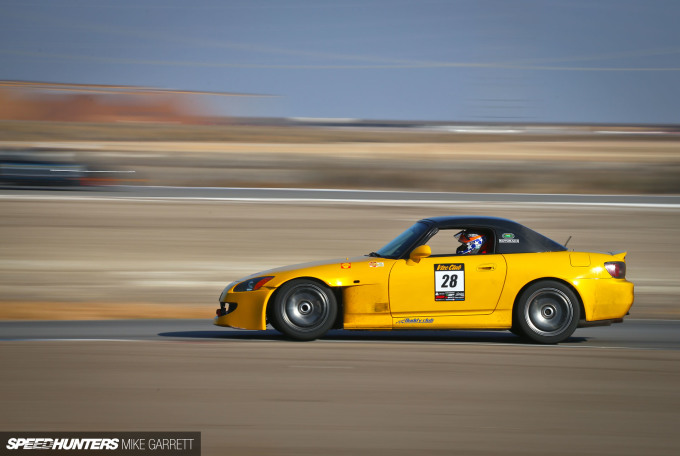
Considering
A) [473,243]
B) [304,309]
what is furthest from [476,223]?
[304,309]

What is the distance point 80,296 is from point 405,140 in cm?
3726

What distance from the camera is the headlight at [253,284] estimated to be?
820 cm

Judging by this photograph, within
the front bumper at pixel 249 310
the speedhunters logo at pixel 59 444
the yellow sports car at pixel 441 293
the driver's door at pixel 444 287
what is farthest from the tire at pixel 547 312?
the speedhunters logo at pixel 59 444

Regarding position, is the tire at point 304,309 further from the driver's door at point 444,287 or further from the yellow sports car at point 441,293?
the driver's door at point 444,287

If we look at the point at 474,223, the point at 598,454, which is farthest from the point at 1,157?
the point at 598,454

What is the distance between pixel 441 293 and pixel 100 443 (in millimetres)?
4182

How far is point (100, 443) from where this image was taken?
475 centimetres

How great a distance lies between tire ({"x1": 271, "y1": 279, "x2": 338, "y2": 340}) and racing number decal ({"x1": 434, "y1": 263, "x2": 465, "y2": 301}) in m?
1.03

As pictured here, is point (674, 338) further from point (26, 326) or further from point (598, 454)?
point (26, 326)

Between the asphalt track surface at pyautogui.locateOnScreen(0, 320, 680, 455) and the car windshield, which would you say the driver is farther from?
the asphalt track surface at pyautogui.locateOnScreen(0, 320, 680, 455)

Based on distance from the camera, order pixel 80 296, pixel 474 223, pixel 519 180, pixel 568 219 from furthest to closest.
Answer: pixel 519 180
pixel 568 219
pixel 80 296
pixel 474 223

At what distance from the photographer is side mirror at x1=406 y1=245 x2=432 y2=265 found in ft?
26.3

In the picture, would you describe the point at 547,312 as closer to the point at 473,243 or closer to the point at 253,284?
the point at 473,243

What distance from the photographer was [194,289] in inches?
524
